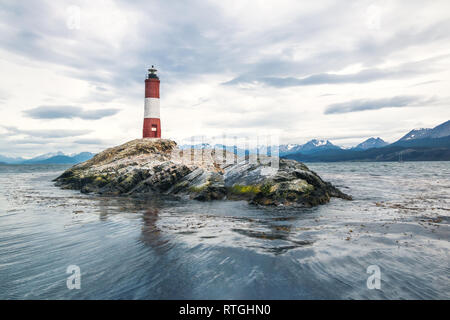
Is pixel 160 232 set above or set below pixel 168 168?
below

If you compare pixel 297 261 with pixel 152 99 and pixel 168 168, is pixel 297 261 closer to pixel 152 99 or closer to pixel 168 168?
pixel 168 168

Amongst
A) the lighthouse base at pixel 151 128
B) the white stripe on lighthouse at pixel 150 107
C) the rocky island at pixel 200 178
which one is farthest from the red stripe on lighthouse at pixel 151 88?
the rocky island at pixel 200 178

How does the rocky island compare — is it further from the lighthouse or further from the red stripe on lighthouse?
the red stripe on lighthouse

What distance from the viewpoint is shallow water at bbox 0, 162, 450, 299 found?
5.27m

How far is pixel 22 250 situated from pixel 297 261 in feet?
25.4

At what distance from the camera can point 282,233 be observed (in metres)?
9.27

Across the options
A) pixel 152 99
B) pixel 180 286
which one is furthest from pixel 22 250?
pixel 152 99

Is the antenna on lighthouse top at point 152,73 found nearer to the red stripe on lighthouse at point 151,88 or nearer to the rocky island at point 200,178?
the red stripe on lighthouse at point 151,88

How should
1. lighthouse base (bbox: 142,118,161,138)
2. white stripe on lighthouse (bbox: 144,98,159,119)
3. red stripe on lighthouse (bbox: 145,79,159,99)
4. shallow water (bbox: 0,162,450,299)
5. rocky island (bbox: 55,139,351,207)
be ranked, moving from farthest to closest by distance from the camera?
lighthouse base (bbox: 142,118,161,138) < white stripe on lighthouse (bbox: 144,98,159,119) < red stripe on lighthouse (bbox: 145,79,159,99) < rocky island (bbox: 55,139,351,207) < shallow water (bbox: 0,162,450,299)

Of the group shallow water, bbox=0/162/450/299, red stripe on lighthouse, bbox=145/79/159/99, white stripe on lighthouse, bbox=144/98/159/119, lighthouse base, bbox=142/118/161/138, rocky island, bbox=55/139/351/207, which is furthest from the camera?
lighthouse base, bbox=142/118/161/138

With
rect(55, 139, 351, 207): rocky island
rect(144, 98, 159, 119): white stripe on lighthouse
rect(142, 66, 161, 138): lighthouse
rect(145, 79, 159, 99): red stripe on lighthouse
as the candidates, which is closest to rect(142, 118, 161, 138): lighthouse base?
rect(142, 66, 161, 138): lighthouse

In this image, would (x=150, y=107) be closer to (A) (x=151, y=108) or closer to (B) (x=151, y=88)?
(A) (x=151, y=108)

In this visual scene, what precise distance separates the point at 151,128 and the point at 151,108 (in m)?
3.07
